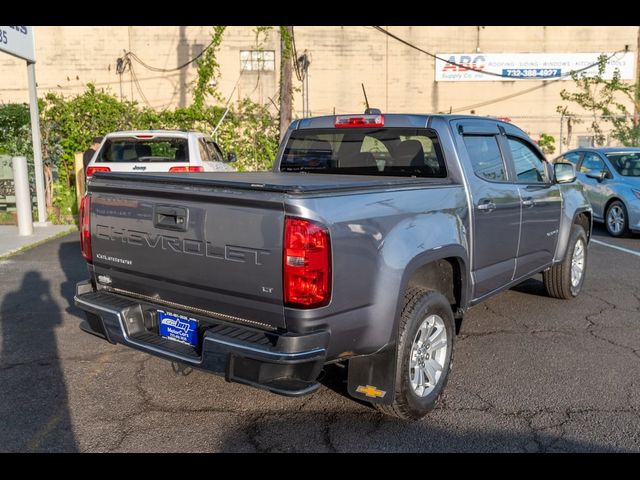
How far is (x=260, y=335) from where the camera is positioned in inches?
121

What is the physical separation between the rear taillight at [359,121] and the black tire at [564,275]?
106 inches

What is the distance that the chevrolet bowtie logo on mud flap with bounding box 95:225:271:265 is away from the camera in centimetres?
305

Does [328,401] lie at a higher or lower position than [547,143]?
lower

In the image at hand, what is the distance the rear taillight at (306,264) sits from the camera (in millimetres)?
2891

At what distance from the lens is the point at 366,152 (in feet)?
15.9

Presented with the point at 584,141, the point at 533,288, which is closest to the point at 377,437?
the point at 533,288

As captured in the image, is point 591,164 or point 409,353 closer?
point 409,353

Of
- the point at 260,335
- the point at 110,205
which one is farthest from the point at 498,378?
the point at 110,205

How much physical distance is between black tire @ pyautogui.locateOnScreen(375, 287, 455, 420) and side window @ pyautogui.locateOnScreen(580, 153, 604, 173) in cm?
888

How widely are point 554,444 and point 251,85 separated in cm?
2122

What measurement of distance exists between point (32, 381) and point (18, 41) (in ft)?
29.7

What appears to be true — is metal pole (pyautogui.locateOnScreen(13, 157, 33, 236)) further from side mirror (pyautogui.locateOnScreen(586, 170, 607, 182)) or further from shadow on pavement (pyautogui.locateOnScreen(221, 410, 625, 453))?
side mirror (pyautogui.locateOnScreen(586, 170, 607, 182))

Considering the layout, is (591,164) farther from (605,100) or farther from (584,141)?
(605,100)

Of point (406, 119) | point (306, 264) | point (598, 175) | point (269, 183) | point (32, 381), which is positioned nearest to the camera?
point (306, 264)
